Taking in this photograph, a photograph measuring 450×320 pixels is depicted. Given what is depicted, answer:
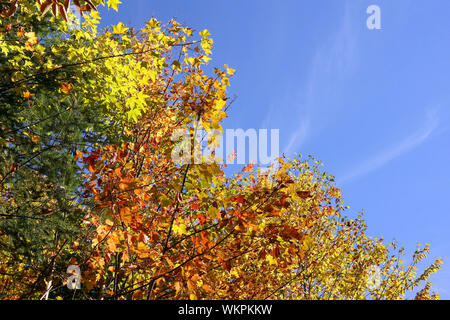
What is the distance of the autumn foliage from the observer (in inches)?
145

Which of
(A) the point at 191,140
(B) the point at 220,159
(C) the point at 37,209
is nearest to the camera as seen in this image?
(B) the point at 220,159

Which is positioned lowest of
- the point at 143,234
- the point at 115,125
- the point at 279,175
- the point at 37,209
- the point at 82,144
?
the point at 143,234

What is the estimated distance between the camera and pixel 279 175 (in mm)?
3422

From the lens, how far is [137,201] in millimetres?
4707

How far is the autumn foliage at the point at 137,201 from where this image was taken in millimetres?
3682
